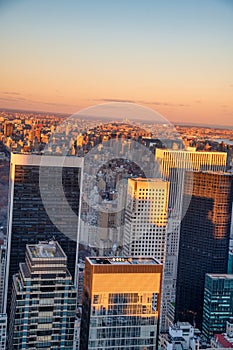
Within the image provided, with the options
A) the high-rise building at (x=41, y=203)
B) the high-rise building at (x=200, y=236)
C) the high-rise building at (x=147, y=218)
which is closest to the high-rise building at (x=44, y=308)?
the high-rise building at (x=41, y=203)

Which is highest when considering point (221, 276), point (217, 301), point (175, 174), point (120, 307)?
point (175, 174)

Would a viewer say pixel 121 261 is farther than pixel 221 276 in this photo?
No

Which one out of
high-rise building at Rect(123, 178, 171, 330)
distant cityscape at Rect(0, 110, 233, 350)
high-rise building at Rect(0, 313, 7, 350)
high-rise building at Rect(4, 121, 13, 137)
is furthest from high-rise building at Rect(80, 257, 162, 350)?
high-rise building at Rect(4, 121, 13, 137)

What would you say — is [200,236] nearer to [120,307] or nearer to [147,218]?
[147,218]

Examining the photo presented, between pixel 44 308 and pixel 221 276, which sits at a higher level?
pixel 44 308

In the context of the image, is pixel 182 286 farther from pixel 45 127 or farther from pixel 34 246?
pixel 45 127

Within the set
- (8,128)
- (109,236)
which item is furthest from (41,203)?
(8,128)

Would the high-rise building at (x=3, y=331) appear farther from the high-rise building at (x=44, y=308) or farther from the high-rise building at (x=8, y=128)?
the high-rise building at (x=8, y=128)
